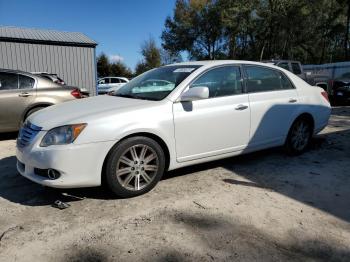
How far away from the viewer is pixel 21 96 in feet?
23.8

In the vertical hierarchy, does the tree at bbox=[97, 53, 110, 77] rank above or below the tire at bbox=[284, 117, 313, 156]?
above

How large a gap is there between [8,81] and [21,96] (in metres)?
0.43

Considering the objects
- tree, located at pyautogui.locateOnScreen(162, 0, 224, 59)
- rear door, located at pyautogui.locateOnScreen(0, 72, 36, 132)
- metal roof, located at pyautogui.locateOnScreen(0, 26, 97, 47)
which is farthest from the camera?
tree, located at pyautogui.locateOnScreen(162, 0, 224, 59)

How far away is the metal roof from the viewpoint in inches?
659

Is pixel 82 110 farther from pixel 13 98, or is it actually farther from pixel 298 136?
pixel 13 98

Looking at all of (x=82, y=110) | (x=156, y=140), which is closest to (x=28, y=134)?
(x=82, y=110)

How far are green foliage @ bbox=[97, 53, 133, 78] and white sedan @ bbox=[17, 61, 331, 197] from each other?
3942 cm

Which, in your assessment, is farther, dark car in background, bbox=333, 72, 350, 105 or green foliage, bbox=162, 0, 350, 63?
green foliage, bbox=162, 0, 350, 63

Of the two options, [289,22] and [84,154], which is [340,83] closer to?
[84,154]

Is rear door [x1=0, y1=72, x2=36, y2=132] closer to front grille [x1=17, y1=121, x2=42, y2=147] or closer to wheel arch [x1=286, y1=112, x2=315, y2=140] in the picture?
front grille [x1=17, y1=121, x2=42, y2=147]

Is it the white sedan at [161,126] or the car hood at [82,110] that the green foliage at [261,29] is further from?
the car hood at [82,110]

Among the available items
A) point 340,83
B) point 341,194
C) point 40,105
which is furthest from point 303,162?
point 340,83

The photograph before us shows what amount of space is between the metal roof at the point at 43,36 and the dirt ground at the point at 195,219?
13.4 metres

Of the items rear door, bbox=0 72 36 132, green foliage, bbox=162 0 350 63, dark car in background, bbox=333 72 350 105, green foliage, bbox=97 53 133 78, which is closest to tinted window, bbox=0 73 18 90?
rear door, bbox=0 72 36 132
